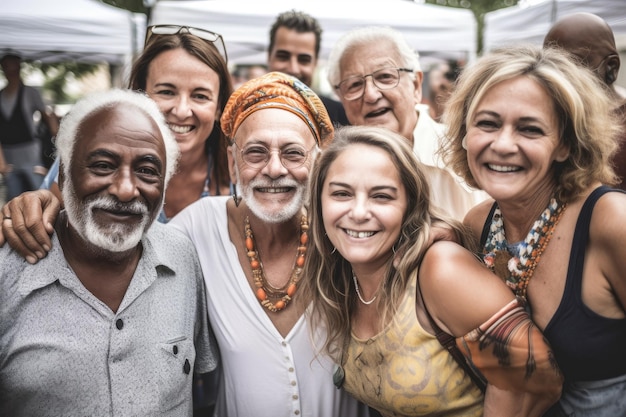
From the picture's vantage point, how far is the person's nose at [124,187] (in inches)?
81.9

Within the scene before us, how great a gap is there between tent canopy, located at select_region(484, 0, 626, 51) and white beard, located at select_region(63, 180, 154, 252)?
173 inches

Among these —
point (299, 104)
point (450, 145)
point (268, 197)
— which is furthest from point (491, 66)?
point (268, 197)

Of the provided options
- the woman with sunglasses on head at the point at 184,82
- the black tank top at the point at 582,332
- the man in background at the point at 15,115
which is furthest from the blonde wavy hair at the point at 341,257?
the man in background at the point at 15,115

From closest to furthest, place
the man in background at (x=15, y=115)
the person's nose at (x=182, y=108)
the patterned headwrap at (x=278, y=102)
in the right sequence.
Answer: the patterned headwrap at (x=278, y=102) < the person's nose at (x=182, y=108) < the man in background at (x=15, y=115)

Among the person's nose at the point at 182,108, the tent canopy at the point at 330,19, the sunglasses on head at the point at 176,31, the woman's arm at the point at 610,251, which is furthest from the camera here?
the tent canopy at the point at 330,19

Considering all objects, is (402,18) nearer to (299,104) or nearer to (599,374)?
(299,104)

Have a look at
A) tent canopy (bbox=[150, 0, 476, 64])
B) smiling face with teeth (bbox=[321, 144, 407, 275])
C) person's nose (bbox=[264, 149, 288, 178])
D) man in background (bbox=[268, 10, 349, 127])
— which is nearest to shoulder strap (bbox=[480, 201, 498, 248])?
smiling face with teeth (bbox=[321, 144, 407, 275])

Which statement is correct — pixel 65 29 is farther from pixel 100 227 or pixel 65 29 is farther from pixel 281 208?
pixel 100 227

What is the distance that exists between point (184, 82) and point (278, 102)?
3.06 ft

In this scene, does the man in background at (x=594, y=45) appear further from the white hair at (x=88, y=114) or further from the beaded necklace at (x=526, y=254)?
the white hair at (x=88, y=114)

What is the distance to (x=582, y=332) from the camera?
1951 millimetres

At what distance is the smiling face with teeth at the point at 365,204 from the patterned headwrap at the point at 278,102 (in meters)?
0.53

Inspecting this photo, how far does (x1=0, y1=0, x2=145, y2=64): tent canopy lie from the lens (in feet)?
22.9

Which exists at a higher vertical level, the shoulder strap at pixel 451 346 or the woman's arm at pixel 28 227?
the woman's arm at pixel 28 227
